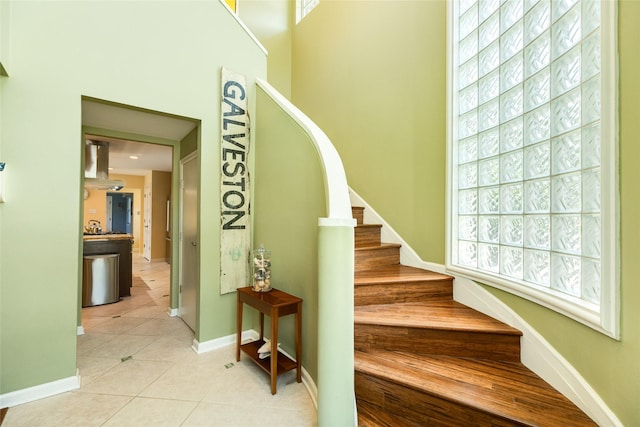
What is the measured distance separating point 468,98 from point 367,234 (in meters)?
1.48

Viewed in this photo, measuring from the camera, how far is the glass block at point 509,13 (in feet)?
5.91

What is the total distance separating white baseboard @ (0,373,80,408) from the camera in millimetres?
1873

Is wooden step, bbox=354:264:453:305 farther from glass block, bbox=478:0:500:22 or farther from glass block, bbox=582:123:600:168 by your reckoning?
glass block, bbox=478:0:500:22

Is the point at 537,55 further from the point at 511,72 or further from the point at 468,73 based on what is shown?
the point at 468,73

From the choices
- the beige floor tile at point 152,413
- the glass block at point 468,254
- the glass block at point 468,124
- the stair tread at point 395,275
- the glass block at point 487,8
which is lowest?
the beige floor tile at point 152,413

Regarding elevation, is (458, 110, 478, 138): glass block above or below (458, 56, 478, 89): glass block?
below

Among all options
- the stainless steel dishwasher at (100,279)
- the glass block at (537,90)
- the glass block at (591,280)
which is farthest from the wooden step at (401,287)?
the stainless steel dishwasher at (100,279)

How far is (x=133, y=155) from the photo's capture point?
225 inches

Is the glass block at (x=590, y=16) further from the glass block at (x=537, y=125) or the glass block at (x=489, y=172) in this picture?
the glass block at (x=489, y=172)

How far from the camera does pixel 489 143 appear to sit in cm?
203

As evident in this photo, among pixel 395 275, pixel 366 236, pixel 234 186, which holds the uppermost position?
pixel 234 186

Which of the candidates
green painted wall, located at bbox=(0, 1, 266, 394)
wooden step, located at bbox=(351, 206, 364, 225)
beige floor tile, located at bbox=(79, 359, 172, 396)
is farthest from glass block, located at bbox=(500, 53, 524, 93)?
beige floor tile, located at bbox=(79, 359, 172, 396)

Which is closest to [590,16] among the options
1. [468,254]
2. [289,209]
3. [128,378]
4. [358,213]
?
[468,254]

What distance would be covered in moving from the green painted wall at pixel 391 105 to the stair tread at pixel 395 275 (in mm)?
184
